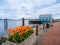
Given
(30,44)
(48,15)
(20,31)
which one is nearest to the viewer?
(30,44)

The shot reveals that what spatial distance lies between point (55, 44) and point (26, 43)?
1.49 meters

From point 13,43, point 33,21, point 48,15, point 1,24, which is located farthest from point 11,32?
point 33,21

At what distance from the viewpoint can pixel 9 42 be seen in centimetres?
726

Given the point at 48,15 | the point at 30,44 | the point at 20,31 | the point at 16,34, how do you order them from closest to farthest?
the point at 30,44 → the point at 16,34 → the point at 20,31 → the point at 48,15

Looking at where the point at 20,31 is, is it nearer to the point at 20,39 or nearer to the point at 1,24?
the point at 20,39

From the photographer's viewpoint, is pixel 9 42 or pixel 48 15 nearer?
pixel 9 42

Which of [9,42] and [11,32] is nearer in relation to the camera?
[9,42]

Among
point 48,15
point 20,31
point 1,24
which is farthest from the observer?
point 48,15

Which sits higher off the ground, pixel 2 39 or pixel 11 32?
pixel 11 32

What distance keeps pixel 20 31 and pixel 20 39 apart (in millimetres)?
785

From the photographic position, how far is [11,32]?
26.2ft

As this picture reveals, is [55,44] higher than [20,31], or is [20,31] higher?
[20,31]

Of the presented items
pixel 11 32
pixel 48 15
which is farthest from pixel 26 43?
pixel 48 15

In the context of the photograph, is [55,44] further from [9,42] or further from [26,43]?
[9,42]
